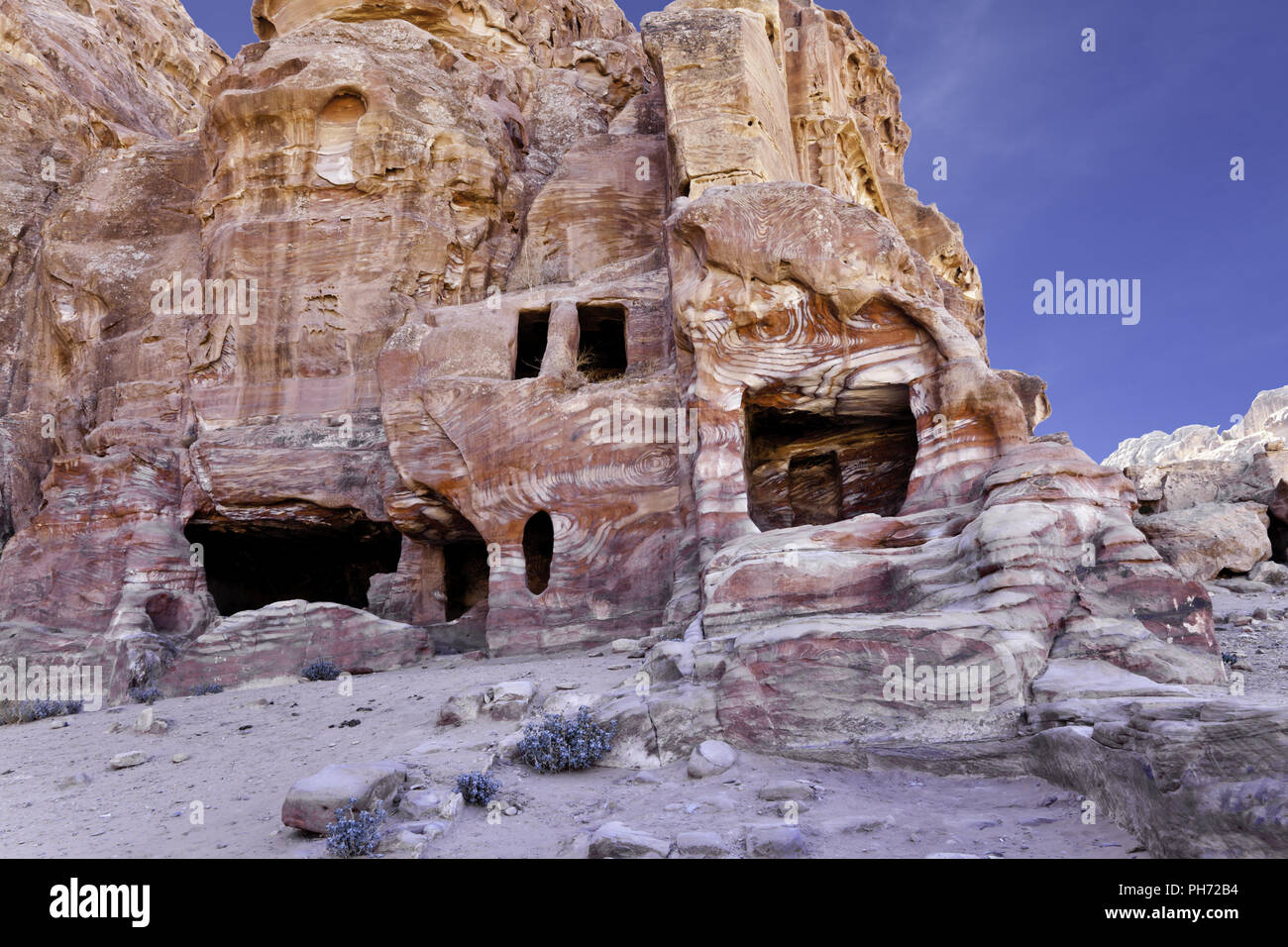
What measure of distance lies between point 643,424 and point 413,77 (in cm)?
1379

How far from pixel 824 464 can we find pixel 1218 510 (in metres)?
8.54

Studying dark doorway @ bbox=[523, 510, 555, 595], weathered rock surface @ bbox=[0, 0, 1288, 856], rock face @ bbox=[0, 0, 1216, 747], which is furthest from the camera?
dark doorway @ bbox=[523, 510, 555, 595]

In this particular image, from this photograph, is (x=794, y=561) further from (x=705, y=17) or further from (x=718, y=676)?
(x=705, y=17)

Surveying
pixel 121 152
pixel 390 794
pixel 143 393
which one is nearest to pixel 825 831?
pixel 390 794

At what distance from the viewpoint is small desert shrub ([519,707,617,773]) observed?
6828mm

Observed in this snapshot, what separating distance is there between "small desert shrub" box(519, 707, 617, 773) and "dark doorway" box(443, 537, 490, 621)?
13381mm

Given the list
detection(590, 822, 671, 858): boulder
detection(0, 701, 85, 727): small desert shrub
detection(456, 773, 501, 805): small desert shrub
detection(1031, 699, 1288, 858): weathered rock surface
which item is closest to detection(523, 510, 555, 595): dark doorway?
detection(0, 701, 85, 727): small desert shrub

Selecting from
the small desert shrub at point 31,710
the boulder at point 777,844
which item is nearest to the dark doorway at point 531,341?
the small desert shrub at point 31,710

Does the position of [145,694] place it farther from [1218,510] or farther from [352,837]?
[1218,510]

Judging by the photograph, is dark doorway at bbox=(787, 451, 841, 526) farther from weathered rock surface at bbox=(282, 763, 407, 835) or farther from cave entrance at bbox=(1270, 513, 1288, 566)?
weathered rock surface at bbox=(282, 763, 407, 835)

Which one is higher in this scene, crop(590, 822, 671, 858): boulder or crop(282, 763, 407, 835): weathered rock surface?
crop(282, 763, 407, 835): weathered rock surface

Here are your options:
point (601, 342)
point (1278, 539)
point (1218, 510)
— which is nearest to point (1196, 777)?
point (1218, 510)

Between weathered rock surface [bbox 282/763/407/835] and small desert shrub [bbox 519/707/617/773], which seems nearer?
weathered rock surface [bbox 282/763/407/835]

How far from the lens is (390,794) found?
19.8 feet
